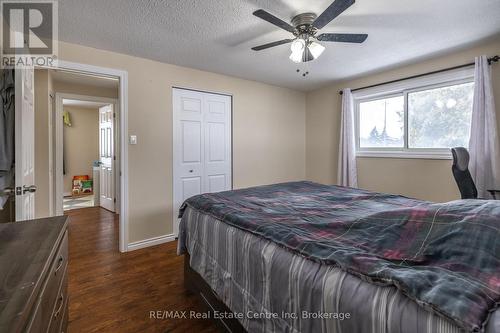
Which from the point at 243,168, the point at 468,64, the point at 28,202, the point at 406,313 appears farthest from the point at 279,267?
the point at 468,64

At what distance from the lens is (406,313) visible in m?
0.67

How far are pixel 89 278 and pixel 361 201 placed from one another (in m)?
2.56

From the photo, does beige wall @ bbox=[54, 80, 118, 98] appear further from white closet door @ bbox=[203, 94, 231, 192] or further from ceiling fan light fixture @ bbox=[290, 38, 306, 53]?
ceiling fan light fixture @ bbox=[290, 38, 306, 53]

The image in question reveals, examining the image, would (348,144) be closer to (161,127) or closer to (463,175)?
(463,175)

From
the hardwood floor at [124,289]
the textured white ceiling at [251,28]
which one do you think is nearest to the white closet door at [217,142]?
the textured white ceiling at [251,28]

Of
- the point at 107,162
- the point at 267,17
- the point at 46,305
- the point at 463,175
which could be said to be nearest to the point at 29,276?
the point at 46,305

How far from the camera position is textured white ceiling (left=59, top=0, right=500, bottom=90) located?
6.22 ft

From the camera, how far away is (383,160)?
3516 mm

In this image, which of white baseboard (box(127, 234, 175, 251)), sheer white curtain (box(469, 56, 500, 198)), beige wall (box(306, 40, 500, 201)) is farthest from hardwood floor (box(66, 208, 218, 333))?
sheer white curtain (box(469, 56, 500, 198))

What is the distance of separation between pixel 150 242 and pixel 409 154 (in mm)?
3660

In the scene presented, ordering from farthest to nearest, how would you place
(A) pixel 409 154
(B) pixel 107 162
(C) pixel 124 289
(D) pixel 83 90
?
(B) pixel 107 162, (D) pixel 83 90, (A) pixel 409 154, (C) pixel 124 289

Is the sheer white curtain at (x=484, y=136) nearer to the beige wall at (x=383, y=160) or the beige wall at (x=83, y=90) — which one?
the beige wall at (x=383, y=160)

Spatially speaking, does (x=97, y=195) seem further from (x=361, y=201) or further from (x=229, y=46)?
(x=361, y=201)

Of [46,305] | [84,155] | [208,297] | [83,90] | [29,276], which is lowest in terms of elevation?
[208,297]
